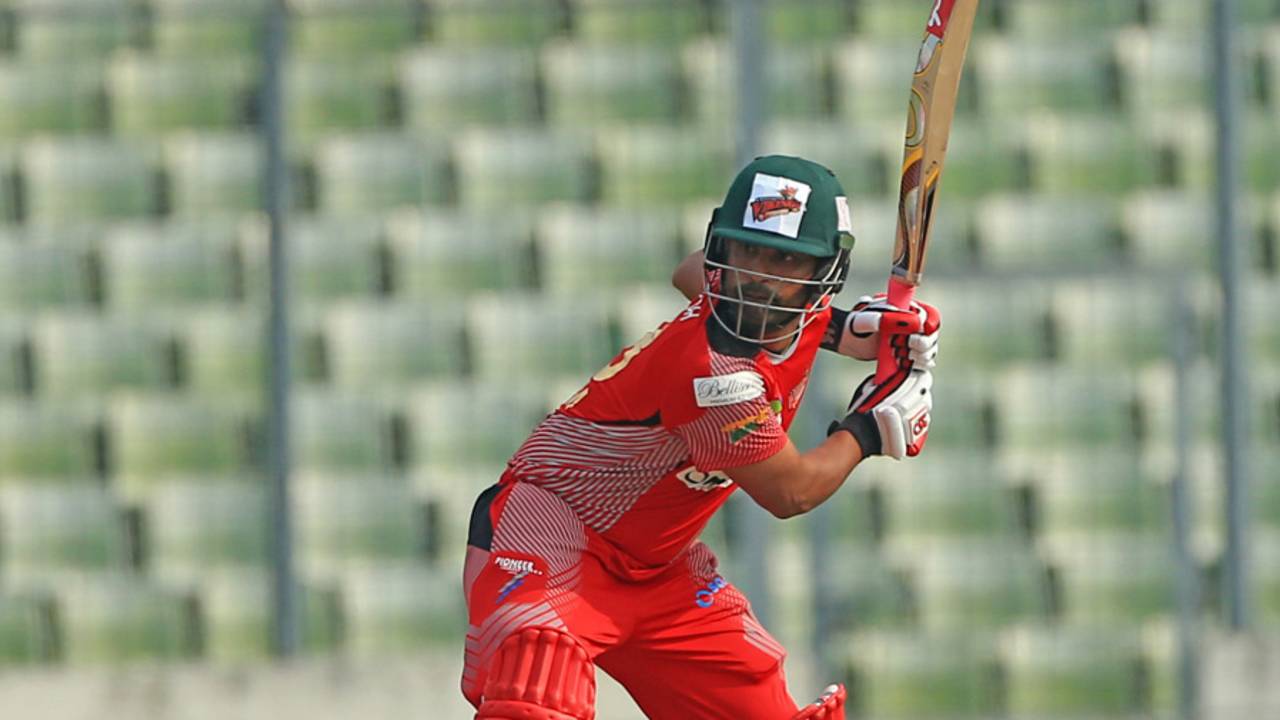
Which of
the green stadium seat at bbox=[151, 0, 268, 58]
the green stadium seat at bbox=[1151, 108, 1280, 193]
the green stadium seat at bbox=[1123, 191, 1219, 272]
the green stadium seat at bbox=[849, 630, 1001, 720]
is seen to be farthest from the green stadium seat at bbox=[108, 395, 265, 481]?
the green stadium seat at bbox=[1151, 108, 1280, 193]

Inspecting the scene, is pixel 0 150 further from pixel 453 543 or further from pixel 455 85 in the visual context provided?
pixel 453 543

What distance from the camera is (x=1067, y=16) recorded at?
28.7 feet

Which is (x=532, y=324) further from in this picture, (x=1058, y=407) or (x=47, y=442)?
(x=1058, y=407)

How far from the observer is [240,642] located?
797 cm

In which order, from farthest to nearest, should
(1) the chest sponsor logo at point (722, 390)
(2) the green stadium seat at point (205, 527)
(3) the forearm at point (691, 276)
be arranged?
(2) the green stadium seat at point (205, 527) < (3) the forearm at point (691, 276) < (1) the chest sponsor logo at point (722, 390)

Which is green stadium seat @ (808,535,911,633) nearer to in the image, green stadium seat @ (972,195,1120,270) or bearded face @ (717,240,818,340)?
green stadium seat @ (972,195,1120,270)

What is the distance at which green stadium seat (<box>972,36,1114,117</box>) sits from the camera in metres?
8.68

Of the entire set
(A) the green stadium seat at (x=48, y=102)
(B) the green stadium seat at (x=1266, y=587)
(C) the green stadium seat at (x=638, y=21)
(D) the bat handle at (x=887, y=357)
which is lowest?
(B) the green stadium seat at (x=1266, y=587)

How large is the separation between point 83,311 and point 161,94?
891mm

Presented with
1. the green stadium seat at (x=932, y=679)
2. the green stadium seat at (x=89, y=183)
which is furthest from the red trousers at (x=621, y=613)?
the green stadium seat at (x=89, y=183)

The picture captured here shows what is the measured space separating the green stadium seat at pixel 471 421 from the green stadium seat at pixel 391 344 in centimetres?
10

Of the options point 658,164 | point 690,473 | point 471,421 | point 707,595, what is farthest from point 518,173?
point 690,473

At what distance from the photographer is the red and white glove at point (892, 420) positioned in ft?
16.8

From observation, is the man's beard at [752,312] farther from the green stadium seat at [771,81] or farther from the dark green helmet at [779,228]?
the green stadium seat at [771,81]
